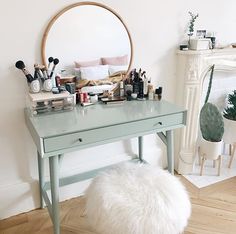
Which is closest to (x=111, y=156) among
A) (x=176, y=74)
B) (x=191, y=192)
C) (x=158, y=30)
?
(x=191, y=192)

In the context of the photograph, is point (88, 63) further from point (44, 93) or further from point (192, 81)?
point (192, 81)

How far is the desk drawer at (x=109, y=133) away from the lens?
4.62ft

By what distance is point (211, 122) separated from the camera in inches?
89.7

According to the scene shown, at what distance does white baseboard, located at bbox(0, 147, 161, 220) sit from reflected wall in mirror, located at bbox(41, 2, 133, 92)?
1.97 ft

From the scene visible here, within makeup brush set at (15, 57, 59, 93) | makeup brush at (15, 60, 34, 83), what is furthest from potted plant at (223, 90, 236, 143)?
makeup brush at (15, 60, 34, 83)

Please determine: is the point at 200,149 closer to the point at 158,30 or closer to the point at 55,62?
the point at 158,30

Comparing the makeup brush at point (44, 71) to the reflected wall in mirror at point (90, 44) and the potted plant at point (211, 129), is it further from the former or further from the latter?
the potted plant at point (211, 129)

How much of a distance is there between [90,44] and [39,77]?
1.36 ft

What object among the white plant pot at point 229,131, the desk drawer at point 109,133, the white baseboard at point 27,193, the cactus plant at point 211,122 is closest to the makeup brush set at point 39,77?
the desk drawer at point 109,133

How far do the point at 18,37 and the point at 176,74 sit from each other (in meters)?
1.19

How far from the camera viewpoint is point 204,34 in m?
2.14

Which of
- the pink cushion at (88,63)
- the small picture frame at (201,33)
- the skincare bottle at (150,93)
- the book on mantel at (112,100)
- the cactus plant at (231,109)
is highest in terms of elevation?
the small picture frame at (201,33)

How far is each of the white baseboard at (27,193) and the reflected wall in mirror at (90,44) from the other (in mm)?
600

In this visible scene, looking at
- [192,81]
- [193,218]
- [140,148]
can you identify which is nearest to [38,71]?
[140,148]
